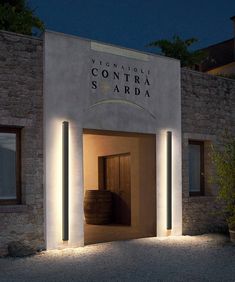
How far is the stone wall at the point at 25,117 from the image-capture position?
8.02m

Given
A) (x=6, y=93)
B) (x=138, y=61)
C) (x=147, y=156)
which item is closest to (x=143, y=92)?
(x=138, y=61)

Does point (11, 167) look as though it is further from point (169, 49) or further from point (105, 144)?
point (169, 49)

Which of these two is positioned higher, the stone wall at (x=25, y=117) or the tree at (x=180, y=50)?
the tree at (x=180, y=50)

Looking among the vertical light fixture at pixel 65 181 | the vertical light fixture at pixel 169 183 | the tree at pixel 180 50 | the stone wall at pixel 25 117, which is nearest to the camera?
the stone wall at pixel 25 117

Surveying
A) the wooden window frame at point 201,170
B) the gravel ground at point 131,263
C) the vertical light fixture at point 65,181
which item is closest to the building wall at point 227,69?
the wooden window frame at point 201,170

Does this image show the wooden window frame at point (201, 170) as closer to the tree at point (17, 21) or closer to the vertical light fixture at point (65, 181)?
the vertical light fixture at point (65, 181)

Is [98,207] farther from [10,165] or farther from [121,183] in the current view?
[10,165]

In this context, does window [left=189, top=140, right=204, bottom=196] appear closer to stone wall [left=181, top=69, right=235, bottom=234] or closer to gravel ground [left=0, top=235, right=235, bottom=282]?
stone wall [left=181, top=69, right=235, bottom=234]

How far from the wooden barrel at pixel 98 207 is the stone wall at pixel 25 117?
412 cm

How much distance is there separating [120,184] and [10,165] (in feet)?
16.1

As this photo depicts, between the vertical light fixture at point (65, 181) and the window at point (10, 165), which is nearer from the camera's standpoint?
the window at point (10, 165)

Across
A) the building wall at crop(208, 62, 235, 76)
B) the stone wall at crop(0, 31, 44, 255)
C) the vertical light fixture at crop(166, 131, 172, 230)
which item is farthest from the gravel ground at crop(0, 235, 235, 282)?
the building wall at crop(208, 62, 235, 76)

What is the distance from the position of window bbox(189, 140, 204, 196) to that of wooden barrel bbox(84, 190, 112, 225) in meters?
2.59

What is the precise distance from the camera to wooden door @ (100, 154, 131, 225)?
1232 cm
